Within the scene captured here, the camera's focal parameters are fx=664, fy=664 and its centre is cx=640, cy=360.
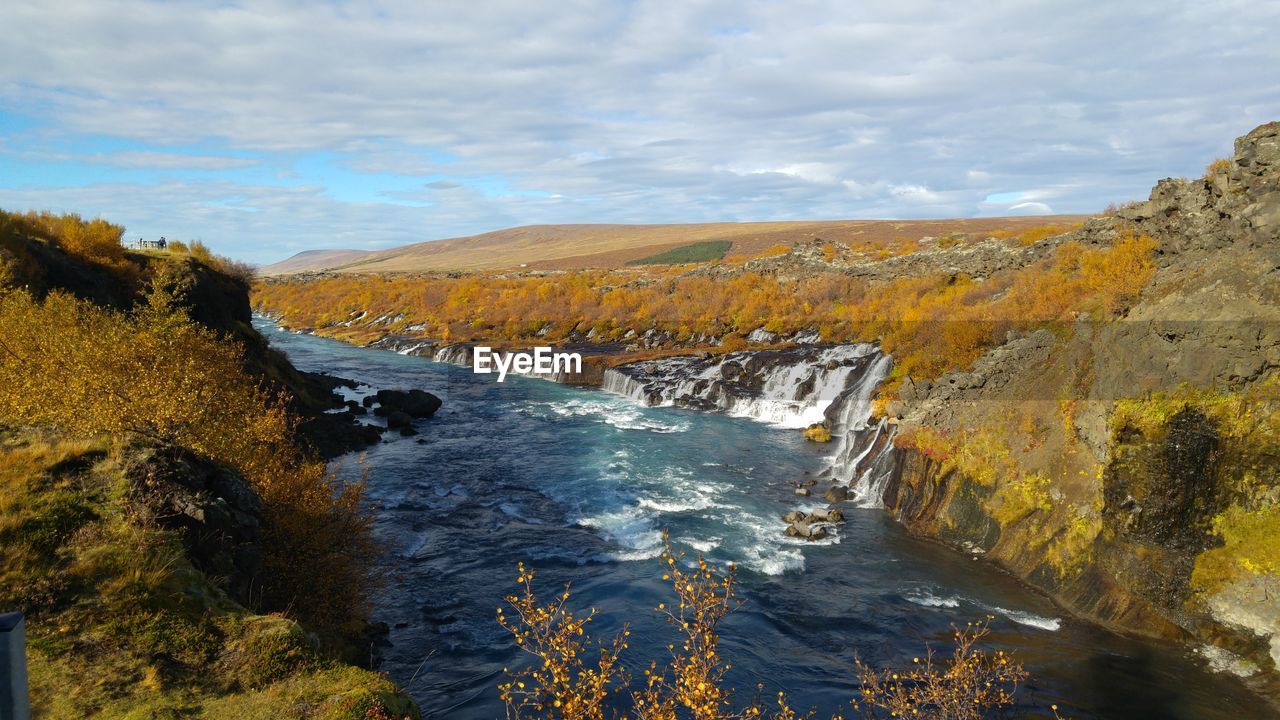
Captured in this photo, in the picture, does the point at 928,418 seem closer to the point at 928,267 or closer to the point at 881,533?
the point at 881,533

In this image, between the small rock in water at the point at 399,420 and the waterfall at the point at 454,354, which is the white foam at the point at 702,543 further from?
the waterfall at the point at 454,354

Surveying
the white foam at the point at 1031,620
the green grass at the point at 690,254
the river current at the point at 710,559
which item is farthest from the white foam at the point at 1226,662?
the green grass at the point at 690,254

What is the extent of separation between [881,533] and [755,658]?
35.3 ft

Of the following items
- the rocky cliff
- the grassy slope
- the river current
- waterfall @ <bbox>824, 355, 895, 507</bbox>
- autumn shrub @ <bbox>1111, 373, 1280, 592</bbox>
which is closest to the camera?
the grassy slope

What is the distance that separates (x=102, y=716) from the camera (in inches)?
384

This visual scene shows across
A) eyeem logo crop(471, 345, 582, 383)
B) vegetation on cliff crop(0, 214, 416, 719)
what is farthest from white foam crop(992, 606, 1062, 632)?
eyeem logo crop(471, 345, 582, 383)

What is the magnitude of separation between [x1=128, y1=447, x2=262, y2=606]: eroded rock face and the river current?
491 cm

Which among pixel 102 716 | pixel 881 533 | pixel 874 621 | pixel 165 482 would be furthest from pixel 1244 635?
pixel 165 482

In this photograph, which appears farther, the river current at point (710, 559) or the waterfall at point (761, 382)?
the waterfall at point (761, 382)

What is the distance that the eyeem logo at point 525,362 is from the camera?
66375 millimetres

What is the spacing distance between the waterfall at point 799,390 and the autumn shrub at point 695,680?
13.9m

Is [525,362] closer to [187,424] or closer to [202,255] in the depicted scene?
[202,255]

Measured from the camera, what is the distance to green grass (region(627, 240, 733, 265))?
169250mm

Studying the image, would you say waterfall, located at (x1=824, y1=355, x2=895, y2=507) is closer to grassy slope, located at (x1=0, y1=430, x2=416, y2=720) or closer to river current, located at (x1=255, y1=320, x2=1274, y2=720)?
river current, located at (x1=255, y1=320, x2=1274, y2=720)
